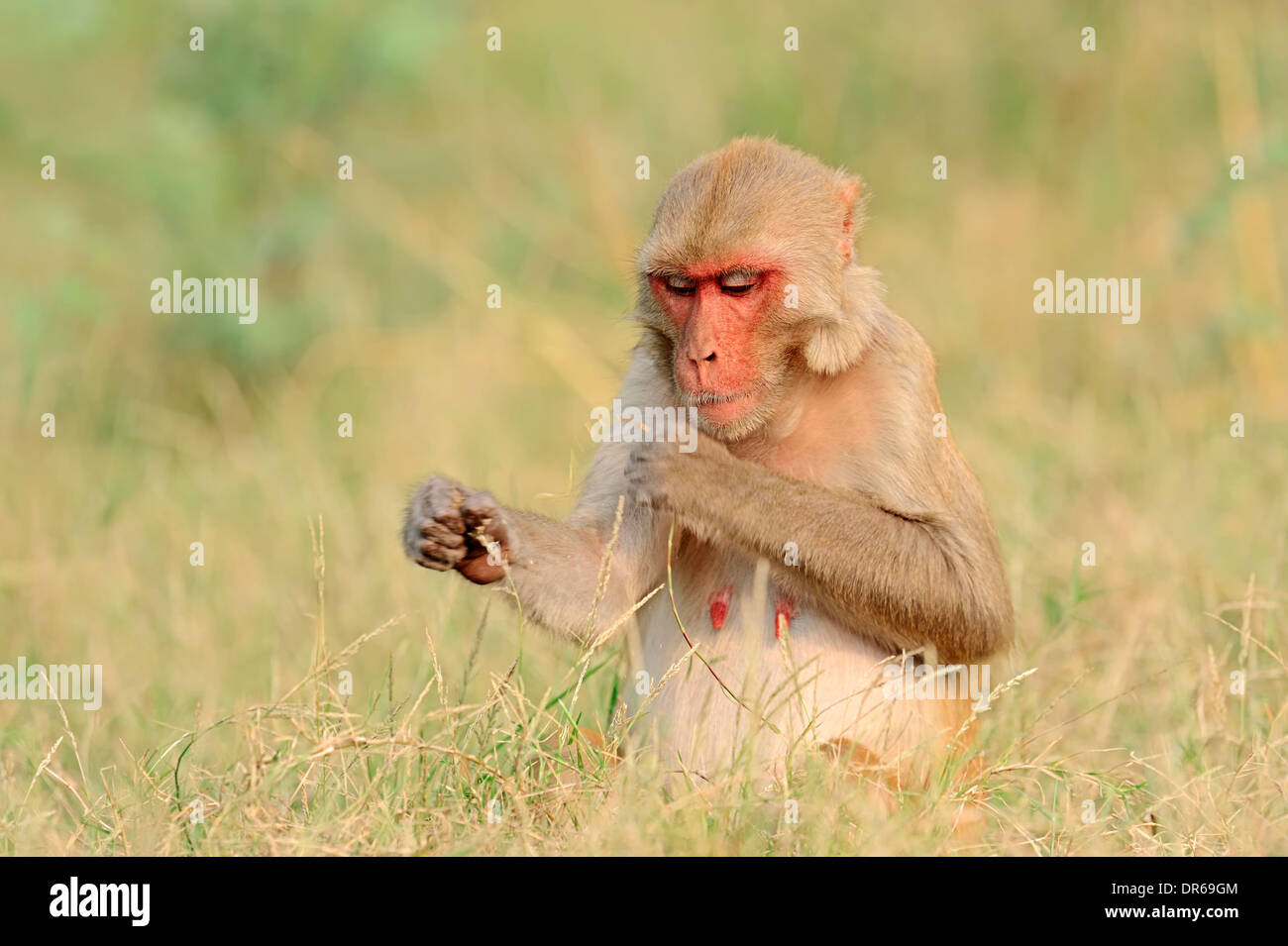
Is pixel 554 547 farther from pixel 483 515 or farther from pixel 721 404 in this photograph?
pixel 721 404

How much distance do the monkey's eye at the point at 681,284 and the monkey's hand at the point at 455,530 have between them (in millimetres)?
775

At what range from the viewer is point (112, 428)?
9.39m

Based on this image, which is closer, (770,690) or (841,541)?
(841,541)

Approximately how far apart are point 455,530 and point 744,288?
1043 millimetres

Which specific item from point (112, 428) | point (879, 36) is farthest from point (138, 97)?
point (879, 36)

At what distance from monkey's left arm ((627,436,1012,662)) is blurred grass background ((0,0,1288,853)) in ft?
1.87

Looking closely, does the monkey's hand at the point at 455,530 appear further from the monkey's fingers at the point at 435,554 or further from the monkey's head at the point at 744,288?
the monkey's head at the point at 744,288

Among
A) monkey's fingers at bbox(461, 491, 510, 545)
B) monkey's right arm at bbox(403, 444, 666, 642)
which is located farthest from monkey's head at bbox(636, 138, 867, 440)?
monkey's fingers at bbox(461, 491, 510, 545)

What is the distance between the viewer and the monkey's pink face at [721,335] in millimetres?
4707

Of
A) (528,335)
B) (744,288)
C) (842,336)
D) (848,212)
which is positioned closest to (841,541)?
(842,336)

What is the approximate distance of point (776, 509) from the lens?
4.60m

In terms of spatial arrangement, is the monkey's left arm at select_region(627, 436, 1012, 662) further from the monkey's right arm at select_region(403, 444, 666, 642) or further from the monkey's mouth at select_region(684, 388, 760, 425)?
the monkey's right arm at select_region(403, 444, 666, 642)

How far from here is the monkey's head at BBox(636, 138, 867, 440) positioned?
187 inches

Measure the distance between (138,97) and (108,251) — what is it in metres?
1.73
